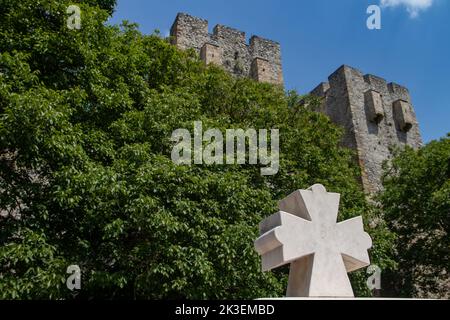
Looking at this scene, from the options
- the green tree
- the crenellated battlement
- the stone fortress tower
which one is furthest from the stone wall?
the crenellated battlement

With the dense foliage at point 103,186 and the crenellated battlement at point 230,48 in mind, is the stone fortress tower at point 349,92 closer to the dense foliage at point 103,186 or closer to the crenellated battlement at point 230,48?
the crenellated battlement at point 230,48

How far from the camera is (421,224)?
1614 cm

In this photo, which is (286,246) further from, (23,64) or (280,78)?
(280,78)

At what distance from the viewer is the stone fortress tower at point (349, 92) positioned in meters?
20.5

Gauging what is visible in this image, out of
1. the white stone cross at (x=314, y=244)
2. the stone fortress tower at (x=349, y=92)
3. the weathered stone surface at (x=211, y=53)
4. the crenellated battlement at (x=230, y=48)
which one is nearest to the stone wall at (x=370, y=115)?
the stone fortress tower at (x=349, y=92)

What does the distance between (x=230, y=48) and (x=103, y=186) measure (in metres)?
14.4

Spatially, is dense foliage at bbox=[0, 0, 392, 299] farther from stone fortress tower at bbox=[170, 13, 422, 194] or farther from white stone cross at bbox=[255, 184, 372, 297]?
stone fortress tower at bbox=[170, 13, 422, 194]

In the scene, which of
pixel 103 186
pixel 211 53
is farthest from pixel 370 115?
pixel 103 186

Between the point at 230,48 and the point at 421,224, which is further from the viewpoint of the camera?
the point at 230,48

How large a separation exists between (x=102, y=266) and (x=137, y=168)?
198 cm

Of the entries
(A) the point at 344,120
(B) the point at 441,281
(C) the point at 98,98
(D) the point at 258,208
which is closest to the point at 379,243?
(D) the point at 258,208

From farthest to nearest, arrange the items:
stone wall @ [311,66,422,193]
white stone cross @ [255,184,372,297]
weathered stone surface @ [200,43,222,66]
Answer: stone wall @ [311,66,422,193] → weathered stone surface @ [200,43,222,66] → white stone cross @ [255,184,372,297]

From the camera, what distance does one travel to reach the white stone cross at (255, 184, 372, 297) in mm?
4508

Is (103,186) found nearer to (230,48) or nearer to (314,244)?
(314,244)
